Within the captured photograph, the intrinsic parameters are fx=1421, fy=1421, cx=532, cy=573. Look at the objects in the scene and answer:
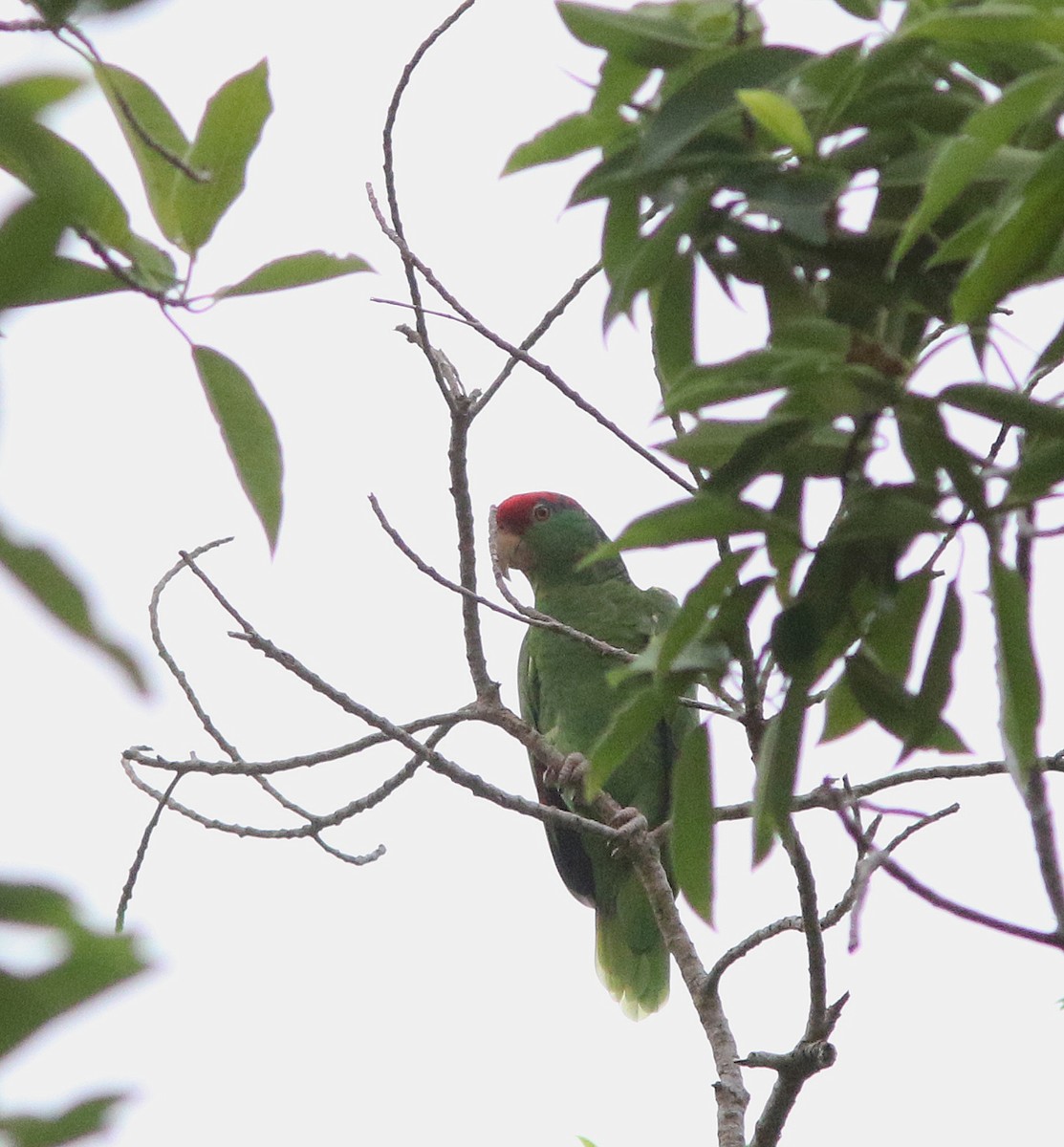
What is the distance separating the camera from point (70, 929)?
1.17 ft

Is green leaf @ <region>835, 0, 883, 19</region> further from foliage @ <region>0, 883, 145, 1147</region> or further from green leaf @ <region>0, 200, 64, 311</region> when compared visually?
foliage @ <region>0, 883, 145, 1147</region>

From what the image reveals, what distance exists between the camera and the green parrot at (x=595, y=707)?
3.67 m

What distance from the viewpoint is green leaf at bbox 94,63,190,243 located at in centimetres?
81

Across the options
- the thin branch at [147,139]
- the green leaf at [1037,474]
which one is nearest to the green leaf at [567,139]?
the thin branch at [147,139]

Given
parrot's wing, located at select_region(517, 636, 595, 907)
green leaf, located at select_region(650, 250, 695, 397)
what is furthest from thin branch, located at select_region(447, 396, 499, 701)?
parrot's wing, located at select_region(517, 636, 595, 907)

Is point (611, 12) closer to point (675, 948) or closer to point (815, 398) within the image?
point (815, 398)

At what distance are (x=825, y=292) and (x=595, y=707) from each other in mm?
2743

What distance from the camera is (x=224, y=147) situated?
84 cm

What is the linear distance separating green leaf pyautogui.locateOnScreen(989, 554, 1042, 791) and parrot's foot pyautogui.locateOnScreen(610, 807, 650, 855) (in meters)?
1.37

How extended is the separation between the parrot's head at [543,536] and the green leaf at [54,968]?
3663 millimetres

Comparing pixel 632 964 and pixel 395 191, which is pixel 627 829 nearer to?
pixel 395 191

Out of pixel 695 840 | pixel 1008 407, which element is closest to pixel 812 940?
pixel 695 840

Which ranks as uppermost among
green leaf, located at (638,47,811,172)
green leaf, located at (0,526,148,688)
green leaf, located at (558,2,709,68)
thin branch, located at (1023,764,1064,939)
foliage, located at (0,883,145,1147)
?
green leaf, located at (558,2,709,68)

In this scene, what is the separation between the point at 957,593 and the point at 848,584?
3.9 inches
